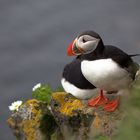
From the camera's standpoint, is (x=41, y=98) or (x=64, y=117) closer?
(x=64, y=117)

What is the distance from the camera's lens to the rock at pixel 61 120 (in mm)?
5953

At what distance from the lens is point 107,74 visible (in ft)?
20.0

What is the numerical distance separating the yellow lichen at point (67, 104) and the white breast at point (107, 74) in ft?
1.77

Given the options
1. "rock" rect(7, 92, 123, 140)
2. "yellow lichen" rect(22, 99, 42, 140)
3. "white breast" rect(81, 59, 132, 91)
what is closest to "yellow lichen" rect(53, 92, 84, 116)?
"rock" rect(7, 92, 123, 140)

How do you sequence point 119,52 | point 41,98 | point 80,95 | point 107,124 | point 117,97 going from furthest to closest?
point 41,98 < point 80,95 < point 117,97 < point 119,52 < point 107,124

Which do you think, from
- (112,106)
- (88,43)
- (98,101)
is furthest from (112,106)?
(88,43)

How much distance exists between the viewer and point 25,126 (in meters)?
7.54

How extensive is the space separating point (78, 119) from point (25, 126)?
1.45 metres

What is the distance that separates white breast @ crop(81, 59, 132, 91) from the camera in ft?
20.0

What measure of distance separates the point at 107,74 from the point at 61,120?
107cm

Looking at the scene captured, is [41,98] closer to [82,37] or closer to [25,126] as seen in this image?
[25,126]

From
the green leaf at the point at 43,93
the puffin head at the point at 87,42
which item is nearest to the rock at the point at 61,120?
the green leaf at the point at 43,93

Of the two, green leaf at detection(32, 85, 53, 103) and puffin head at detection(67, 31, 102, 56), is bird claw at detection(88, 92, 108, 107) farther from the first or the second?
green leaf at detection(32, 85, 53, 103)

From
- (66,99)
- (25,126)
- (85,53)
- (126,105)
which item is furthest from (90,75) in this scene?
(126,105)
